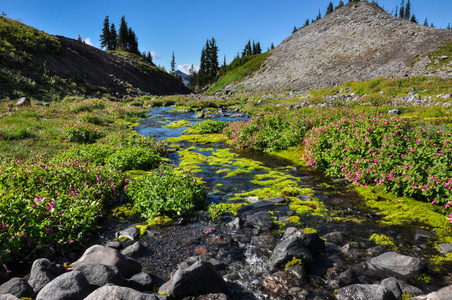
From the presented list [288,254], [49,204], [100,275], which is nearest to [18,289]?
[100,275]

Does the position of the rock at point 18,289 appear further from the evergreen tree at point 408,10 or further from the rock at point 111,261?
the evergreen tree at point 408,10

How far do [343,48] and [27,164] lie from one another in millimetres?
76420

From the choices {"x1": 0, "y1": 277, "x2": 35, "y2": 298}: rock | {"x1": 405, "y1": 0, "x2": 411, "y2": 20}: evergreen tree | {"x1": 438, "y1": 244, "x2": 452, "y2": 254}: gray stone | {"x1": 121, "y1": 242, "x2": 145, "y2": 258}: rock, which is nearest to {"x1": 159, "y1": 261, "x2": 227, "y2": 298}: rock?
{"x1": 121, "y1": 242, "x2": 145, "y2": 258}: rock

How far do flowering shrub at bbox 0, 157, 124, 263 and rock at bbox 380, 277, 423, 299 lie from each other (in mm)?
5525

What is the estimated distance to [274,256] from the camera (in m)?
4.82

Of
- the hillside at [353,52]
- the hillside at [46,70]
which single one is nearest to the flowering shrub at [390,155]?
the hillside at [46,70]

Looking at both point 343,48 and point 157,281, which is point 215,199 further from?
Result: point 343,48

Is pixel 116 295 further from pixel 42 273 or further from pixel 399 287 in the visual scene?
pixel 399 287

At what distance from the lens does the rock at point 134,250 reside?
5078 mm

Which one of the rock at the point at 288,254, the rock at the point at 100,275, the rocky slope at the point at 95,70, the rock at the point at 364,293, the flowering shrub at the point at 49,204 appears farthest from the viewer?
the rocky slope at the point at 95,70

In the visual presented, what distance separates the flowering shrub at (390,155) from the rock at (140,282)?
6485mm

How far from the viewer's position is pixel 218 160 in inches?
470

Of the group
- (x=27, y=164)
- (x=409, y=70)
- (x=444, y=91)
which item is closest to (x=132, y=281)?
(x=27, y=164)

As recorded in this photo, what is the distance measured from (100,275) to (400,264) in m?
4.88
